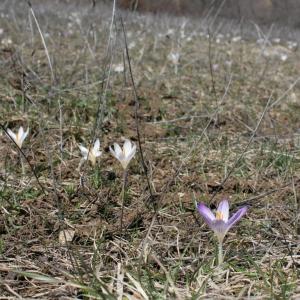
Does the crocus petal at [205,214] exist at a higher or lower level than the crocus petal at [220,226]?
higher

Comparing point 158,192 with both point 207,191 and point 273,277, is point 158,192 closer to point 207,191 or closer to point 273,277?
point 207,191

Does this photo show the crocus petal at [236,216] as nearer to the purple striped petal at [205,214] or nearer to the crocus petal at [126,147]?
the purple striped petal at [205,214]

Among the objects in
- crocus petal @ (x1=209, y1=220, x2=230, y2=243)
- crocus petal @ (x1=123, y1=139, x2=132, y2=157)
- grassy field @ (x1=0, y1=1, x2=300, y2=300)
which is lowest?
grassy field @ (x1=0, y1=1, x2=300, y2=300)

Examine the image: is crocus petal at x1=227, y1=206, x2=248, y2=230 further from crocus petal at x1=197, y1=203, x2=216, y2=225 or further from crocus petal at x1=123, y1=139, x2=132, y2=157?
crocus petal at x1=123, y1=139, x2=132, y2=157

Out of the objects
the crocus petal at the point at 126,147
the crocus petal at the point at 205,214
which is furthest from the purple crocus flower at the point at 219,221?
the crocus petal at the point at 126,147

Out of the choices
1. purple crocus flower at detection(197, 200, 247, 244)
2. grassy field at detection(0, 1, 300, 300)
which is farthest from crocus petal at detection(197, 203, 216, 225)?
grassy field at detection(0, 1, 300, 300)

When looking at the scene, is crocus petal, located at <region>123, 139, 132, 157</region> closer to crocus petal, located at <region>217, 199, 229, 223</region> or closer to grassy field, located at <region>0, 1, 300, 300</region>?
grassy field, located at <region>0, 1, 300, 300</region>

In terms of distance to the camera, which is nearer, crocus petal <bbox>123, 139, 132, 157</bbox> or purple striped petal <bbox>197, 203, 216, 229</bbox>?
purple striped petal <bbox>197, 203, 216, 229</bbox>

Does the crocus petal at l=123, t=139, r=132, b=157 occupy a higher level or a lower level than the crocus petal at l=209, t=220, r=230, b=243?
lower

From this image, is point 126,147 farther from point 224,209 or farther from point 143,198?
point 224,209

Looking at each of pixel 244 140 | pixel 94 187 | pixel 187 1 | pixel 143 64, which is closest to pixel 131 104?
pixel 244 140

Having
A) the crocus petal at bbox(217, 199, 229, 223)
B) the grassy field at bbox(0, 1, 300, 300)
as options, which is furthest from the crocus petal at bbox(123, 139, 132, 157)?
the crocus petal at bbox(217, 199, 229, 223)

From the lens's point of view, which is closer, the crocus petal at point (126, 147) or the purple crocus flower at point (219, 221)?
the purple crocus flower at point (219, 221)

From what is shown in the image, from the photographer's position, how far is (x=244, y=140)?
97.1 inches
